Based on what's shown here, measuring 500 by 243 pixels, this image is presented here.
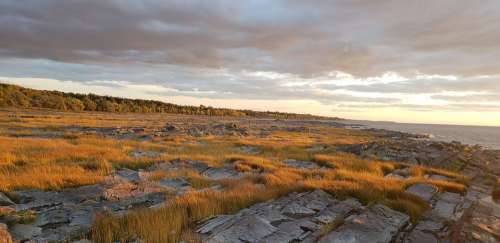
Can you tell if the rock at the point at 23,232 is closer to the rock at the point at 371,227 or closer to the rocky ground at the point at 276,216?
the rocky ground at the point at 276,216

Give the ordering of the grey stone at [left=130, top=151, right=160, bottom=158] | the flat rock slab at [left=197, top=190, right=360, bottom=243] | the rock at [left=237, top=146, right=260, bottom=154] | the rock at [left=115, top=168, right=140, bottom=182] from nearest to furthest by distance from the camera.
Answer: the flat rock slab at [left=197, top=190, right=360, bottom=243] < the rock at [left=115, top=168, right=140, bottom=182] < the grey stone at [left=130, top=151, right=160, bottom=158] < the rock at [left=237, top=146, right=260, bottom=154]

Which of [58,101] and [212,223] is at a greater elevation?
[58,101]

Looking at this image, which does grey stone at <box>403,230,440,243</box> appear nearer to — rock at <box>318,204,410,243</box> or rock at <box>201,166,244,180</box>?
rock at <box>318,204,410,243</box>

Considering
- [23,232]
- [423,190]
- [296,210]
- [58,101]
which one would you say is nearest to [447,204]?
[423,190]

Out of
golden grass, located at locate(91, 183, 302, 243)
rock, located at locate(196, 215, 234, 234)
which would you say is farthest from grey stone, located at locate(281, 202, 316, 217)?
rock, located at locate(196, 215, 234, 234)

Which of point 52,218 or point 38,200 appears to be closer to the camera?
point 52,218

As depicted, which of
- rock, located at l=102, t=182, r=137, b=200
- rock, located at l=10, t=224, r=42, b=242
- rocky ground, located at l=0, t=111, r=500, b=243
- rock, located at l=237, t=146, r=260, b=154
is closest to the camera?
rock, located at l=10, t=224, r=42, b=242

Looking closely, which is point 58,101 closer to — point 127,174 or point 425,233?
point 127,174

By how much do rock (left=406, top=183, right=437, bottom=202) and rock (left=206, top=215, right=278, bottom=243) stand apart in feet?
22.9

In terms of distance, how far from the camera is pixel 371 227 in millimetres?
8297

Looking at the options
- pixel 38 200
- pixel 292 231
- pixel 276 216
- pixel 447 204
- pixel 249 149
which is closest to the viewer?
pixel 292 231

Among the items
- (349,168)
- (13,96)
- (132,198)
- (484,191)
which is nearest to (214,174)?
(132,198)

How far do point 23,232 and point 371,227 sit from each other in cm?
780

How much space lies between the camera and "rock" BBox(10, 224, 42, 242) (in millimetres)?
7427
